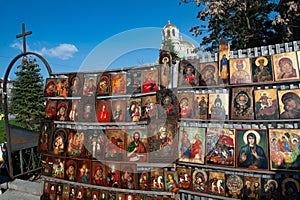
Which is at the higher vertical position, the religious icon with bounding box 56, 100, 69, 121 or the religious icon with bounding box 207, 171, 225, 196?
the religious icon with bounding box 56, 100, 69, 121

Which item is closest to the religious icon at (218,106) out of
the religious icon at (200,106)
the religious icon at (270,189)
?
the religious icon at (200,106)

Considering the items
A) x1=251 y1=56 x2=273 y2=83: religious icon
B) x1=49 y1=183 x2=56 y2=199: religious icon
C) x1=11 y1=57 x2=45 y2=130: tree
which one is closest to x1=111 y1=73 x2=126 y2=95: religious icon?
x1=251 y1=56 x2=273 y2=83: religious icon

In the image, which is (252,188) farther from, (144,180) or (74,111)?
(74,111)

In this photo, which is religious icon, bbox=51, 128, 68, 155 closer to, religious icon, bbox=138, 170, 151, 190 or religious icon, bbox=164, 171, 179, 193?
religious icon, bbox=138, 170, 151, 190

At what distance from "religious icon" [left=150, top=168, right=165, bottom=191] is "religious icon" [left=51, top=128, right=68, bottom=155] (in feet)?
8.52

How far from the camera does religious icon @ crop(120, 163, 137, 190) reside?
5352 mm

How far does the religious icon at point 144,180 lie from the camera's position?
523 centimetres

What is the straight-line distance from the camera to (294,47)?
13.9ft

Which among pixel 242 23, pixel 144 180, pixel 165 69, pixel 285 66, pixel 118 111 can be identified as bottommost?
pixel 144 180

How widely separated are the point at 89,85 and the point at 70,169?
2203mm

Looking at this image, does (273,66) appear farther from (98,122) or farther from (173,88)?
(98,122)

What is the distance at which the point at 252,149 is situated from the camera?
435 centimetres

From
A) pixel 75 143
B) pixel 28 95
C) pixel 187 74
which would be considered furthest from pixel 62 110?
pixel 28 95

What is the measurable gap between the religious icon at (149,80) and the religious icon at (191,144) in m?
1.11
